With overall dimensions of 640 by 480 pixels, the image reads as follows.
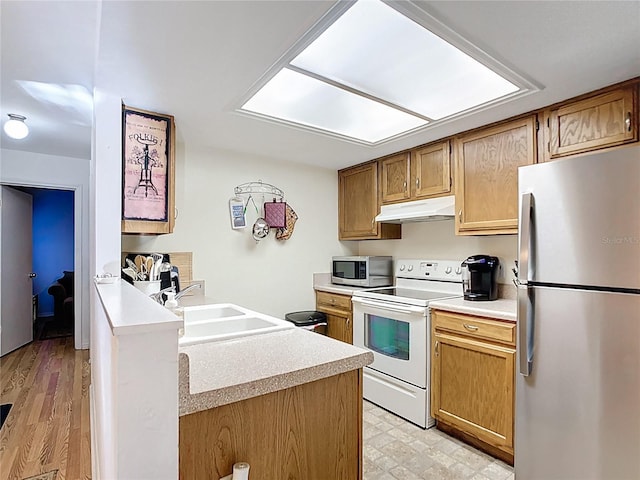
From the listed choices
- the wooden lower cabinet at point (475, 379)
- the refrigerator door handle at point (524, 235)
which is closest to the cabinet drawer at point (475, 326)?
the wooden lower cabinet at point (475, 379)

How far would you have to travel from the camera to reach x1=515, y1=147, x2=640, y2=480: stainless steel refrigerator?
141cm

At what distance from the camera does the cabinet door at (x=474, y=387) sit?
1.99 metres

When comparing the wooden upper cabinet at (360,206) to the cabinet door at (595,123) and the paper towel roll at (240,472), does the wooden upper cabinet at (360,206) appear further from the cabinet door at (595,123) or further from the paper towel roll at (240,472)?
the paper towel roll at (240,472)

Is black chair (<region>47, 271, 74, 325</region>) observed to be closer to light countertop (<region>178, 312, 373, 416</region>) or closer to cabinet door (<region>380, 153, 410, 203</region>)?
cabinet door (<region>380, 153, 410, 203</region>)

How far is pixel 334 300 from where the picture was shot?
328 centimetres

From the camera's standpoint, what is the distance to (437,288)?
9.82ft

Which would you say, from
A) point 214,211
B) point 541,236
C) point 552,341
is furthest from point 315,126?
point 552,341

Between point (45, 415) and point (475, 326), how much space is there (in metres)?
3.01

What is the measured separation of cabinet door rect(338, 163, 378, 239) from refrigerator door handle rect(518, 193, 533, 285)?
1591mm

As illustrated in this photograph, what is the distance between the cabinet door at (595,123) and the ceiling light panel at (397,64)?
1.23ft

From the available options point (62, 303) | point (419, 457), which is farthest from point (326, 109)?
point (62, 303)

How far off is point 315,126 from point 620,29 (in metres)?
1.61

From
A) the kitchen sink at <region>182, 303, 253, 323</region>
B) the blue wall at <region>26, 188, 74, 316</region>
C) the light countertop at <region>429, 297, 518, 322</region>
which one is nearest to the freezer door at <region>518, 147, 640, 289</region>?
the light countertop at <region>429, 297, 518, 322</region>

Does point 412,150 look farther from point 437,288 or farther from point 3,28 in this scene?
point 3,28
